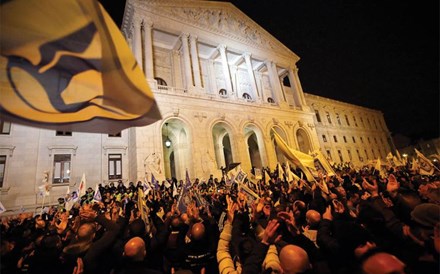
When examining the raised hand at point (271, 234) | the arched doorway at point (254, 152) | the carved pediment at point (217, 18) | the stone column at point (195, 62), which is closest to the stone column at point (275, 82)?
the carved pediment at point (217, 18)

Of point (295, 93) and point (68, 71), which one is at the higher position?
point (295, 93)

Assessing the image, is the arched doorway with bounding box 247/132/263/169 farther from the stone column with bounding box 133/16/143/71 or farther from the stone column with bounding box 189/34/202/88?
the stone column with bounding box 133/16/143/71

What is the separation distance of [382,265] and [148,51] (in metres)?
20.7

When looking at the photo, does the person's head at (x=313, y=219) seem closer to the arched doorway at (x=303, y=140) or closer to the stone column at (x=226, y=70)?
the stone column at (x=226, y=70)

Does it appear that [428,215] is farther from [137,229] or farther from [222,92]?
[222,92]

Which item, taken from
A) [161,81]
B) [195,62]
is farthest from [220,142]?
[161,81]

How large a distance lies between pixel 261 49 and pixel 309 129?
12000 millimetres

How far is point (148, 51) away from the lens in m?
19.0

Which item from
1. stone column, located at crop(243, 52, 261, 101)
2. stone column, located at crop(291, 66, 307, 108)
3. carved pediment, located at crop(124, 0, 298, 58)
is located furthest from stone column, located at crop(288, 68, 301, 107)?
stone column, located at crop(243, 52, 261, 101)

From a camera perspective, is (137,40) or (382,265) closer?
(382,265)

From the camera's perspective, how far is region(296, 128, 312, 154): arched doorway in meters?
26.6

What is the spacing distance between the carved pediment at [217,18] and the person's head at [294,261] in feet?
75.8

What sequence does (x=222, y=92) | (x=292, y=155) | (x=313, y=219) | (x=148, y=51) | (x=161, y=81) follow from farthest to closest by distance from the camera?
(x=222, y=92)
(x=161, y=81)
(x=148, y=51)
(x=292, y=155)
(x=313, y=219)

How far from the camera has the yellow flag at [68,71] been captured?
2.43m
